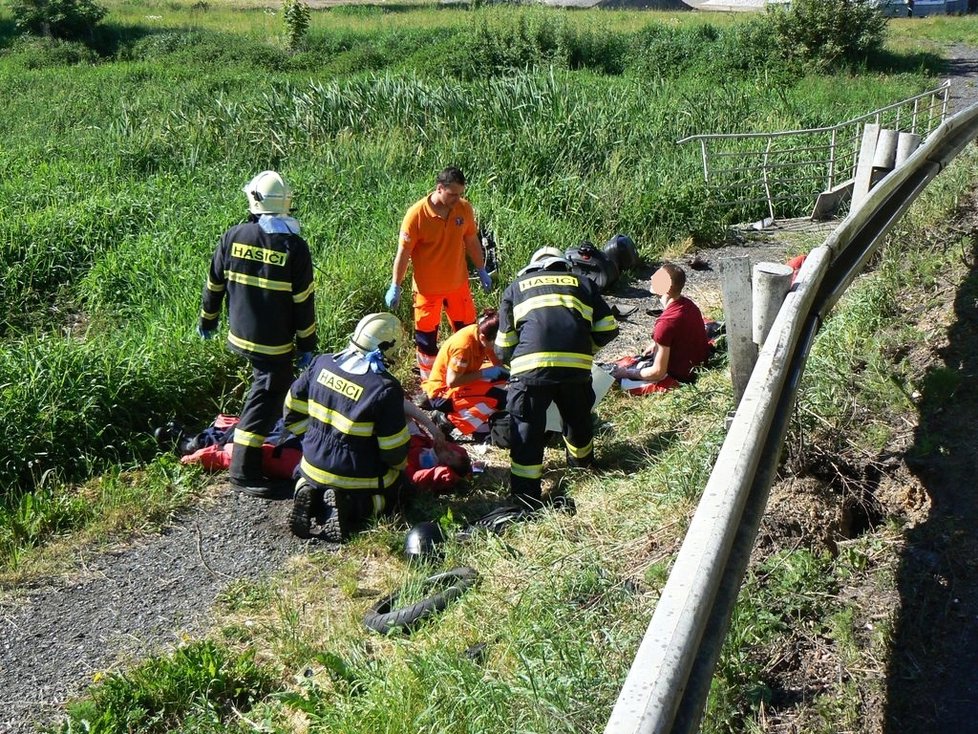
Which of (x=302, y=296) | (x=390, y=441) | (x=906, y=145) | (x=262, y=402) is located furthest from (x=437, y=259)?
(x=906, y=145)

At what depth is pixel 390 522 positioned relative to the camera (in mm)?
5691

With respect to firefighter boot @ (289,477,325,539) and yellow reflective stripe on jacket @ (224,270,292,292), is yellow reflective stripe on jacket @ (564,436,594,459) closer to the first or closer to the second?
firefighter boot @ (289,477,325,539)


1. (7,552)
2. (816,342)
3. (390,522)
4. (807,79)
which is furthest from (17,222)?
(807,79)

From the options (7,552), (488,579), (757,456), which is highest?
(757,456)

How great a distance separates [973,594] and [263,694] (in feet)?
9.54

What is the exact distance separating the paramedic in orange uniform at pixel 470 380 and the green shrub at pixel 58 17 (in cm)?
3091

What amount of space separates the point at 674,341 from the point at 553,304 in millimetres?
1582

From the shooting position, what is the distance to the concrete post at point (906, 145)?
24.7 feet

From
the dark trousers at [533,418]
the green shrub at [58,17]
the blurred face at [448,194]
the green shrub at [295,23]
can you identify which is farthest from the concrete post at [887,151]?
the green shrub at [58,17]

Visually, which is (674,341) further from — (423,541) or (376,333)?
(423,541)

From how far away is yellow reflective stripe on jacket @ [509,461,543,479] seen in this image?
565 cm

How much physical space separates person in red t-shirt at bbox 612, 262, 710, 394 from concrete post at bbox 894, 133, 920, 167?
2103mm

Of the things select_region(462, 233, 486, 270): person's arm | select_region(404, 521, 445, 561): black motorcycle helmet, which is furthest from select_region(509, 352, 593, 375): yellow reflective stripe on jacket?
select_region(462, 233, 486, 270): person's arm

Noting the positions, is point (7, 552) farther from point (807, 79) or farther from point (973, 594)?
point (807, 79)
